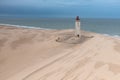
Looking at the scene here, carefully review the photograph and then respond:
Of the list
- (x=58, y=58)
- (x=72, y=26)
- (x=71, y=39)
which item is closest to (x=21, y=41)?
(x=71, y=39)

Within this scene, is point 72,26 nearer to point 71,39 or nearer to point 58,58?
point 71,39

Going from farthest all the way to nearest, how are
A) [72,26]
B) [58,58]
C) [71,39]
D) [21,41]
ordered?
1. [72,26]
2. [71,39]
3. [21,41]
4. [58,58]

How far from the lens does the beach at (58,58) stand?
15.4 feet

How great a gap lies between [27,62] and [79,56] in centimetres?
152

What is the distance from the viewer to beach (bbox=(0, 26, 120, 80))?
470 cm

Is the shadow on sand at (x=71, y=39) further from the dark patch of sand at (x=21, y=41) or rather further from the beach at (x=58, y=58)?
the dark patch of sand at (x=21, y=41)

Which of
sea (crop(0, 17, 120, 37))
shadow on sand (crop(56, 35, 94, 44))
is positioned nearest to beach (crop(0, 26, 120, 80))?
shadow on sand (crop(56, 35, 94, 44))

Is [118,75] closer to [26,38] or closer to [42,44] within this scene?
[42,44]

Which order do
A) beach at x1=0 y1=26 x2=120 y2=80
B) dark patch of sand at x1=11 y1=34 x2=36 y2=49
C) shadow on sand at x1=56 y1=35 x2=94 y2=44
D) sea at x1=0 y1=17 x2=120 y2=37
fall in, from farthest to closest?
sea at x1=0 y1=17 x2=120 y2=37, shadow on sand at x1=56 y1=35 x2=94 y2=44, dark patch of sand at x1=11 y1=34 x2=36 y2=49, beach at x1=0 y1=26 x2=120 y2=80

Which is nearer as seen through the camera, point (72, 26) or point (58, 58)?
point (58, 58)

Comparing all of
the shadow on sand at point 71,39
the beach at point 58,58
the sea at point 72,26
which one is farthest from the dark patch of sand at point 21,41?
the sea at point 72,26

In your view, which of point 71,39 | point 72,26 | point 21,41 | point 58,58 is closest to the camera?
point 58,58

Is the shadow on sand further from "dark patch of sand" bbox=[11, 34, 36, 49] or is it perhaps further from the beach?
"dark patch of sand" bbox=[11, 34, 36, 49]

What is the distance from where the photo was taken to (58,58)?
584 centimetres
